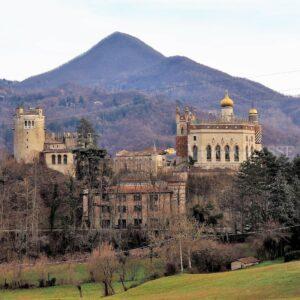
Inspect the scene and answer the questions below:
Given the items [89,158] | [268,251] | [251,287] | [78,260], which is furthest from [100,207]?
[251,287]

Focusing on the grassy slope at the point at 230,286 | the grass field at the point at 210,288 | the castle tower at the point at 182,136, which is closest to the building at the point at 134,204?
the castle tower at the point at 182,136

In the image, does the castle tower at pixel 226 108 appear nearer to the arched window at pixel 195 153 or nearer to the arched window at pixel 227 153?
the arched window at pixel 227 153

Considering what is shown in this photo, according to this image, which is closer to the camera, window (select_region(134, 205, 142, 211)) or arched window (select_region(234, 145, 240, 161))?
window (select_region(134, 205, 142, 211))

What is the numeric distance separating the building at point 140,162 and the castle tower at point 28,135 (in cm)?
904

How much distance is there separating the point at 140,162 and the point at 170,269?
3702 centimetres

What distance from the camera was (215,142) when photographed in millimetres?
118750

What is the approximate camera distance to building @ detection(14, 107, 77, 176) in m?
112

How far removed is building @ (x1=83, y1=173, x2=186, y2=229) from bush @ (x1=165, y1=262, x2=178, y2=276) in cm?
1596

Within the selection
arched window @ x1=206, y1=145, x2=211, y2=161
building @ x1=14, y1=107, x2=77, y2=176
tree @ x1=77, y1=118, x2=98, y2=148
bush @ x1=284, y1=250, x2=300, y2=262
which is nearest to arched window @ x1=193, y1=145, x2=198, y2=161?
arched window @ x1=206, y1=145, x2=211, y2=161

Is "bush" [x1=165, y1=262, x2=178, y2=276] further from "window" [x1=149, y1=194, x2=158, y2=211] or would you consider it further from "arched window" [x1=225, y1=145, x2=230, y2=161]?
"arched window" [x1=225, y1=145, x2=230, y2=161]

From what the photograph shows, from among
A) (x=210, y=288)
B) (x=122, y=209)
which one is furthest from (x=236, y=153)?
(x=210, y=288)

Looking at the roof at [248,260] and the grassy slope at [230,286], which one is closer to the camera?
the grassy slope at [230,286]

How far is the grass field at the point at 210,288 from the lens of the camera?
57391mm

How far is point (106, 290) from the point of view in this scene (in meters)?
70.9
